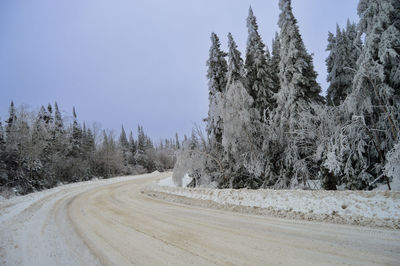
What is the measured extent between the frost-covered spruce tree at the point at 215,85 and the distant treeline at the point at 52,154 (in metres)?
4.90

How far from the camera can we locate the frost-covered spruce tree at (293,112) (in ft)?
42.3

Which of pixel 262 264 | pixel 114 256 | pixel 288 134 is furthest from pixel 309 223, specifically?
pixel 288 134

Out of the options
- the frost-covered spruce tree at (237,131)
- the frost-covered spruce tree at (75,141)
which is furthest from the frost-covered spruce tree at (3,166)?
the frost-covered spruce tree at (237,131)

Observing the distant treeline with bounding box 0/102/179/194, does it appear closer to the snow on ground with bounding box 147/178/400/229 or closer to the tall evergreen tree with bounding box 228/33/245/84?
the tall evergreen tree with bounding box 228/33/245/84

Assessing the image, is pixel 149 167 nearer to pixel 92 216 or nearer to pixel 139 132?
pixel 139 132

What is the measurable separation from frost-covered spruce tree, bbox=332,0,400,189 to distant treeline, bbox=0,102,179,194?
1468 cm

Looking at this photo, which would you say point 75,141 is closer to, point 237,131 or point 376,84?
point 237,131

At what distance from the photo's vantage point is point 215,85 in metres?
19.2

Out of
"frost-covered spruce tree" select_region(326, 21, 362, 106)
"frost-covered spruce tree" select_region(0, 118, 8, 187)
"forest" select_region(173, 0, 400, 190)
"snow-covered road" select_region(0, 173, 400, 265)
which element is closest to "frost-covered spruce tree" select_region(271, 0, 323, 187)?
"forest" select_region(173, 0, 400, 190)

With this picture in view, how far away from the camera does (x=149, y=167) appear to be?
224 feet

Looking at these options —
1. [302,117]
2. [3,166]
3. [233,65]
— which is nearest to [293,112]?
[302,117]

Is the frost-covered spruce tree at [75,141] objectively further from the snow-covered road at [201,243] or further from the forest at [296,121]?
the snow-covered road at [201,243]

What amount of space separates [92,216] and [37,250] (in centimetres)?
372

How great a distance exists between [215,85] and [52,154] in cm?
3255
